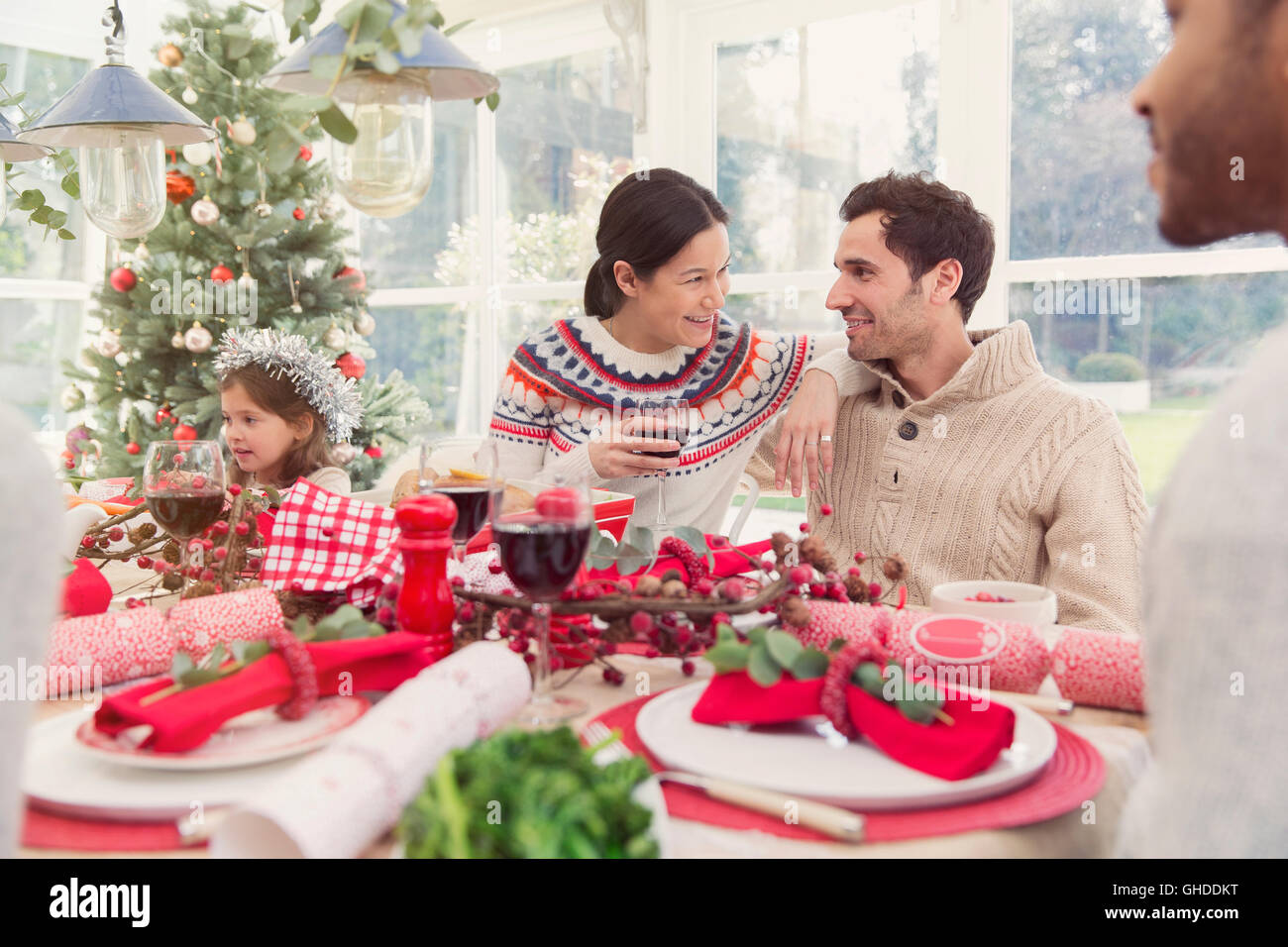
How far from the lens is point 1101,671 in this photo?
88cm

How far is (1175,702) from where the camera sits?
1.68ft

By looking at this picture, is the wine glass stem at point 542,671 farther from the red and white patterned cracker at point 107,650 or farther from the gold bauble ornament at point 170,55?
the gold bauble ornament at point 170,55

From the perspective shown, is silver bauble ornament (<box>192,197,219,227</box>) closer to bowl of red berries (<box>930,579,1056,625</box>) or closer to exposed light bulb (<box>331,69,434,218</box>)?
exposed light bulb (<box>331,69,434,218</box>)

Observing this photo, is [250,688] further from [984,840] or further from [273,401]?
[273,401]

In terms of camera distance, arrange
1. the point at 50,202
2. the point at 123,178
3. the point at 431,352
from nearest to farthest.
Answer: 1. the point at 123,178
2. the point at 50,202
3. the point at 431,352

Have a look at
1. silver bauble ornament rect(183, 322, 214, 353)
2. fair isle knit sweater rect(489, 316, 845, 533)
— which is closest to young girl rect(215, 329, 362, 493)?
fair isle knit sweater rect(489, 316, 845, 533)

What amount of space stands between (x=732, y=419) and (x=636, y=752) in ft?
4.83

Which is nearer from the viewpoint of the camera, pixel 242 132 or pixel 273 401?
pixel 273 401

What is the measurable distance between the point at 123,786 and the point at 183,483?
57 centimetres

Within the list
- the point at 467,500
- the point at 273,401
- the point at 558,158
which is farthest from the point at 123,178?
the point at 558,158

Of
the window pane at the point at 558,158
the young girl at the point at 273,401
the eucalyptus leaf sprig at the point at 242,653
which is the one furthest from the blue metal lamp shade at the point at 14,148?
the window pane at the point at 558,158

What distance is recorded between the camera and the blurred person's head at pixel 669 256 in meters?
2.18

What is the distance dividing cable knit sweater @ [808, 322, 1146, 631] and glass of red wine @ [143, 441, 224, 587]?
1.02 meters
